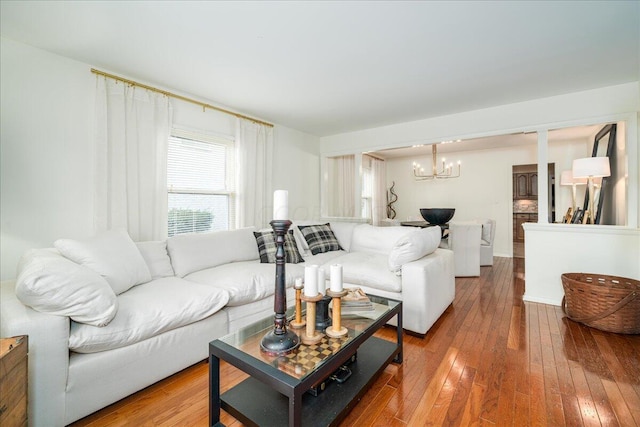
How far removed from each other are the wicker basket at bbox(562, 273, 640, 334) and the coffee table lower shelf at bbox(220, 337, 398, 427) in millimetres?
2143

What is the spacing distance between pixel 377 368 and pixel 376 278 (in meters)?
1.00

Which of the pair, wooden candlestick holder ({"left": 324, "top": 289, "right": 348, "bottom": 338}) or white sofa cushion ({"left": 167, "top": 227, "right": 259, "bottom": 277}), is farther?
white sofa cushion ({"left": 167, "top": 227, "right": 259, "bottom": 277})

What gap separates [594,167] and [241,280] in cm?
371

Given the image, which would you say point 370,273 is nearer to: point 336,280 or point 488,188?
point 336,280

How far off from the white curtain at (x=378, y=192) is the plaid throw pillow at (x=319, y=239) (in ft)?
9.21

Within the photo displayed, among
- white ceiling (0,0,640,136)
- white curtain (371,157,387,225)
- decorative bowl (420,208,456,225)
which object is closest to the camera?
white ceiling (0,0,640,136)

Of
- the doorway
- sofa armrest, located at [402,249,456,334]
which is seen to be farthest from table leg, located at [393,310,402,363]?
the doorway

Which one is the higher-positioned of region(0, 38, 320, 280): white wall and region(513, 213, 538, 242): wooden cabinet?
region(0, 38, 320, 280): white wall

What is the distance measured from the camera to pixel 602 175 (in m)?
2.89

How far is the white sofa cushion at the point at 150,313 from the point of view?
1.43 meters

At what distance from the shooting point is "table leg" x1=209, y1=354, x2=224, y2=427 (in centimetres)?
135

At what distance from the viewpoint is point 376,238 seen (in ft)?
11.1

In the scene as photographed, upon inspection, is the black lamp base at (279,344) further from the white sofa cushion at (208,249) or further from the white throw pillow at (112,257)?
the white sofa cushion at (208,249)

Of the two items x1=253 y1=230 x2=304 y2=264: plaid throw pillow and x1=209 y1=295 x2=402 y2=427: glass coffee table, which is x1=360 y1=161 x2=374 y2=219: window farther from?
x1=209 y1=295 x2=402 y2=427: glass coffee table
